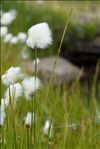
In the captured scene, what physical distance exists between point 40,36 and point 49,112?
66 centimetres

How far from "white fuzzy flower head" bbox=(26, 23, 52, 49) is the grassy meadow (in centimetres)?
18

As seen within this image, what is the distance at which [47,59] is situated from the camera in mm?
6941

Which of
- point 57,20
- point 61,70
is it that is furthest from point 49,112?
point 57,20

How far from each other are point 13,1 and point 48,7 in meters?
1.22

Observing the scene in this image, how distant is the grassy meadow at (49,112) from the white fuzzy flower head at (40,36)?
183 mm

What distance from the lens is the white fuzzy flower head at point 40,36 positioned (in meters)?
1.96

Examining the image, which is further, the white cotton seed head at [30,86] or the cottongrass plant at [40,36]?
the white cotton seed head at [30,86]

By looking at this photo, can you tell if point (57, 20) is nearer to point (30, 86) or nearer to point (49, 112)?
point (49, 112)

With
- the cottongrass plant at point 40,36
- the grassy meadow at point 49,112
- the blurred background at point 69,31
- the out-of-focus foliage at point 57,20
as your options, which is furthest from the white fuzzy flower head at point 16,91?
the blurred background at point 69,31

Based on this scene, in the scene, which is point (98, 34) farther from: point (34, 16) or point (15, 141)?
point (15, 141)

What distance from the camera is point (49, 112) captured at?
2537 millimetres

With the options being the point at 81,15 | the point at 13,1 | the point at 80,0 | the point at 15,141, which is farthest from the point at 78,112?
the point at 80,0

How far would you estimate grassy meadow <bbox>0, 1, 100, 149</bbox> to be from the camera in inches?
86.3

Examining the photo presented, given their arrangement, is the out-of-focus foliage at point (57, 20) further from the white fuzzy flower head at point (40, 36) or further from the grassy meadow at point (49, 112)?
the white fuzzy flower head at point (40, 36)
